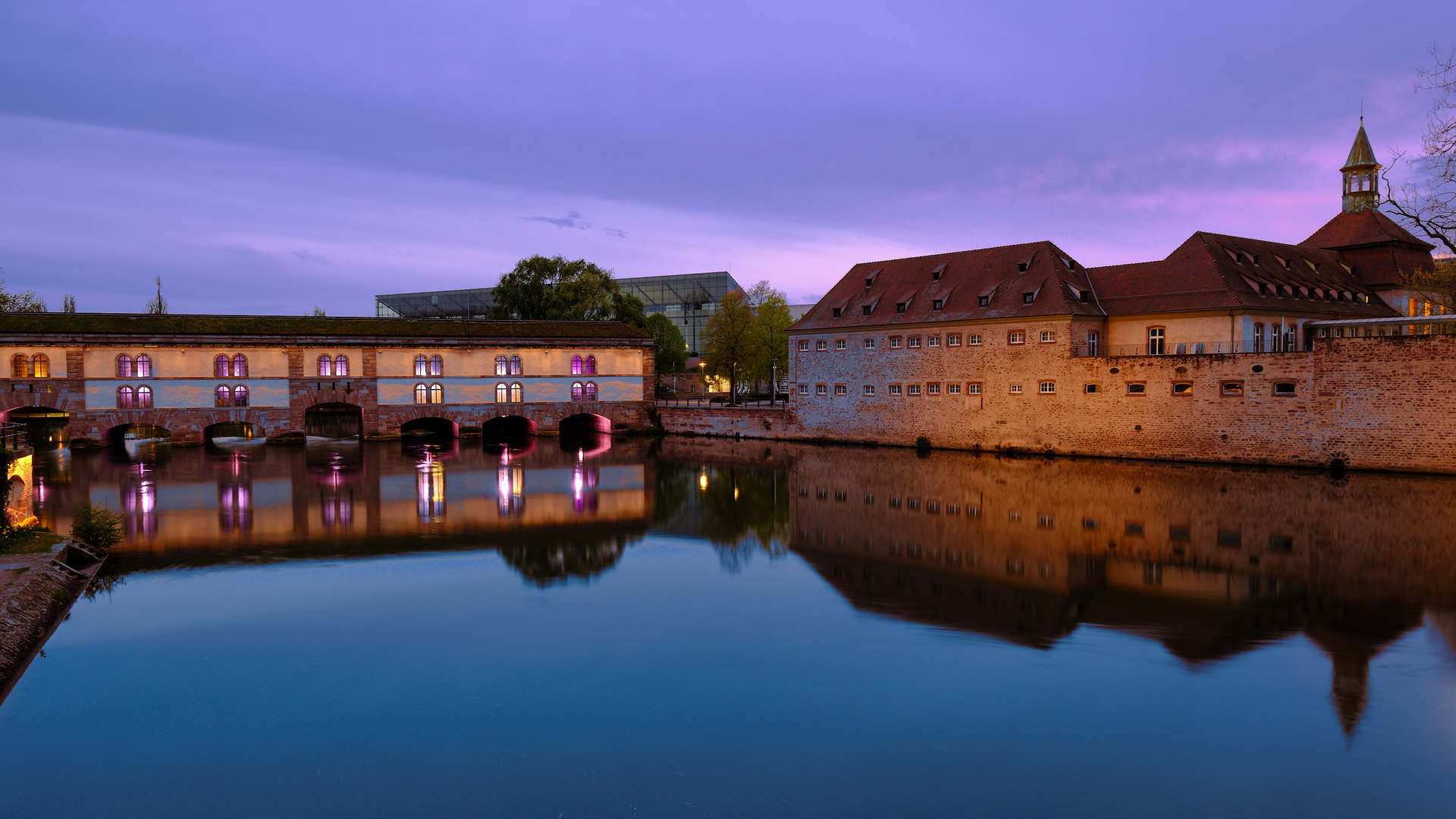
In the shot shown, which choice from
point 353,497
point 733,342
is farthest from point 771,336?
point 353,497

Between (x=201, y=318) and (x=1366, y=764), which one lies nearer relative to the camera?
(x=1366, y=764)

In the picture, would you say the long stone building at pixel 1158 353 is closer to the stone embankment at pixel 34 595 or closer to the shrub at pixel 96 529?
the shrub at pixel 96 529

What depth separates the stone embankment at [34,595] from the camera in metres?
11.3

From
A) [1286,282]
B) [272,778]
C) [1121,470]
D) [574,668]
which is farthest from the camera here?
[1286,282]

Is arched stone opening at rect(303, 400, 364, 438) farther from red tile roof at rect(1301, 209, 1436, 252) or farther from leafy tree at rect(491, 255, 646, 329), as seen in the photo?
red tile roof at rect(1301, 209, 1436, 252)

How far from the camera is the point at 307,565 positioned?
674 inches

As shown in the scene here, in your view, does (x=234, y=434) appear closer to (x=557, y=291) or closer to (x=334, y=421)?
(x=334, y=421)

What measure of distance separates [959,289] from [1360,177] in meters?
22.9

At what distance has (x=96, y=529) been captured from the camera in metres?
18.1

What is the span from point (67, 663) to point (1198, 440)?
3283cm

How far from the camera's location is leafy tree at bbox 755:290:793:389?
5594cm

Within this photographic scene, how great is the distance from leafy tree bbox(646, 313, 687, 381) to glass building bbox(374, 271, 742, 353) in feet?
41.2

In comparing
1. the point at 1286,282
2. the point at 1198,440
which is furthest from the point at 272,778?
the point at 1286,282

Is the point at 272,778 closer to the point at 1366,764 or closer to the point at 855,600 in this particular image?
the point at 855,600
